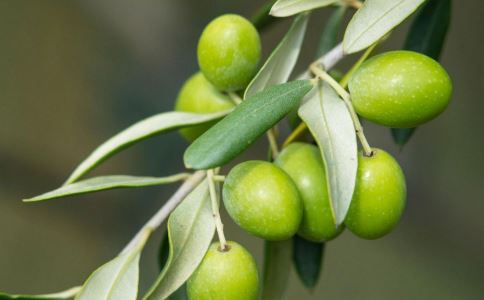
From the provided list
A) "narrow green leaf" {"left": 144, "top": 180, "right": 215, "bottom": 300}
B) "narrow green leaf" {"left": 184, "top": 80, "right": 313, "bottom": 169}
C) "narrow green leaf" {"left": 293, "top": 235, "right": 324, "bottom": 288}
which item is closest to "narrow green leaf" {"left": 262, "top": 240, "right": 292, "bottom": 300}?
"narrow green leaf" {"left": 293, "top": 235, "right": 324, "bottom": 288}

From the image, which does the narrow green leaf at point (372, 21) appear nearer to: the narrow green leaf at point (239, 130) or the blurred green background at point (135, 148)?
the narrow green leaf at point (239, 130)

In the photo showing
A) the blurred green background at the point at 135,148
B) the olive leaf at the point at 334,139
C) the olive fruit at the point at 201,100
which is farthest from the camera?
the blurred green background at the point at 135,148

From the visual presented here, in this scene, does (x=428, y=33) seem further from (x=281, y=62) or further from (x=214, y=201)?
(x=214, y=201)

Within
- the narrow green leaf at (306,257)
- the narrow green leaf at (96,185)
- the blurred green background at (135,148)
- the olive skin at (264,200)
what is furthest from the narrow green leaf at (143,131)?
the blurred green background at (135,148)

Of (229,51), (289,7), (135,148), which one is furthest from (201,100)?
(135,148)

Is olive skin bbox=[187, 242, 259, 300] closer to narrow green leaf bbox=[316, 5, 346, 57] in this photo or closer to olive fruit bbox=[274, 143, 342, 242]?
olive fruit bbox=[274, 143, 342, 242]

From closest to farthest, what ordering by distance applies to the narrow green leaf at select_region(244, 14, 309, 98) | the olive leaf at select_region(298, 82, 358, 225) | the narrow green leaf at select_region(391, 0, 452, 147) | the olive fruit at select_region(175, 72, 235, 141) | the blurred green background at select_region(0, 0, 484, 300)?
the olive leaf at select_region(298, 82, 358, 225), the narrow green leaf at select_region(244, 14, 309, 98), the olive fruit at select_region(175, 72, 235, 141), the narrow green leaf at select_region(391, 0, 452, 147), the blurred green background at select_region(0, 0, 484, 300)
